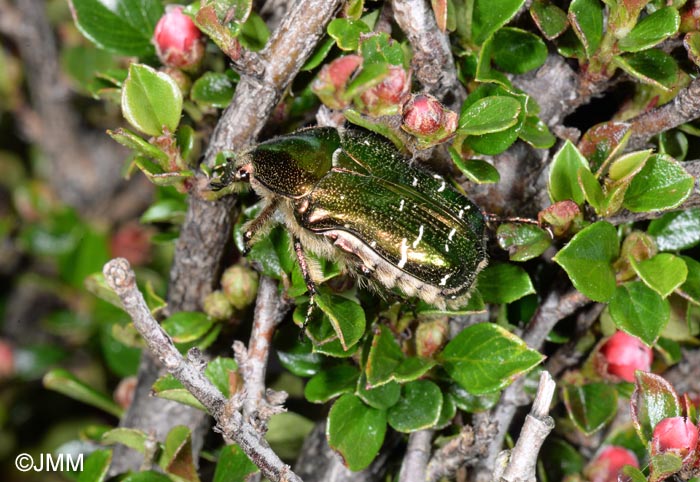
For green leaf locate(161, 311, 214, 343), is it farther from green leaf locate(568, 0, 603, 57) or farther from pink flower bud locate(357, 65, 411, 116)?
green leaf locate(568, 0, 603, 57)

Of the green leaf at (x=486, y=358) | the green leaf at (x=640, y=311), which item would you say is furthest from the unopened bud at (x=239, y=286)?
the green leaf at (x=640, y=311)

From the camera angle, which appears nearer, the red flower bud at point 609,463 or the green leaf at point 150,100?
the green leaf at point 150,100

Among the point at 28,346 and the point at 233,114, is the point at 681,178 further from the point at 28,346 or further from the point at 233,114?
the point at 28,346

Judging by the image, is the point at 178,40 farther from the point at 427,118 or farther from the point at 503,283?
the point at 503,283

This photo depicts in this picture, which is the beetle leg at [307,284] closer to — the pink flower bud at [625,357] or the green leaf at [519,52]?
the green leaf at [519,52]

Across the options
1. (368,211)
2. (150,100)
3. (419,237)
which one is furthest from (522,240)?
(150,100)

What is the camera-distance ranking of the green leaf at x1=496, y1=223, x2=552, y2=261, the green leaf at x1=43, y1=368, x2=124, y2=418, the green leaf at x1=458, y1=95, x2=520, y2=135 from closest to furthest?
1. the green leaf at x1=458, y1=95, x2=520, y2=135
2. the green leaf at x1=496, y1=223, x2=552, y2=261
3. the green leaf at x1=43, y1=368, x2=124, y2=418

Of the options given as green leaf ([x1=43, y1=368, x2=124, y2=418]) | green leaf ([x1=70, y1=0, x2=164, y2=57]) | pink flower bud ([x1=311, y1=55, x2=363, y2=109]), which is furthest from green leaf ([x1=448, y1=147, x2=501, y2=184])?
green leaf ([x1=43, y1=368, x2=124, y2=418])
